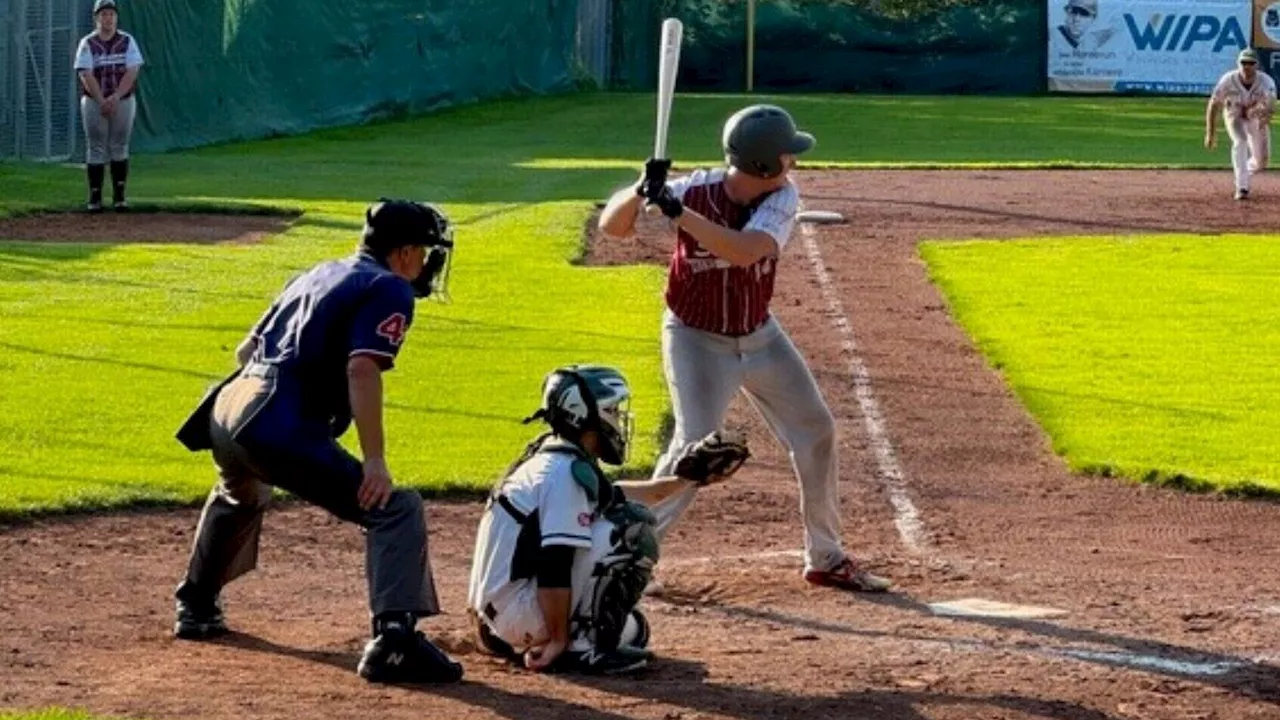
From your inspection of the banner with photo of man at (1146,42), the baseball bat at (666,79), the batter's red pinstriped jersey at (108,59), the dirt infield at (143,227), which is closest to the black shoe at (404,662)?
the baseball bat at (666,79)

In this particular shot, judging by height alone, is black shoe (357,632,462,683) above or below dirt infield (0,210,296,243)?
above

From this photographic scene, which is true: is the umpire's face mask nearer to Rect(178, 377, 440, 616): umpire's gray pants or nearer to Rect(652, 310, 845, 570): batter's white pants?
Rect(178, 377, 440, 616): umpire's gray pants

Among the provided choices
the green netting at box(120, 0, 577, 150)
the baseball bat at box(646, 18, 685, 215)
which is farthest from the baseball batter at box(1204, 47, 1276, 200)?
the baseball bat at box(646, 18, 685, 215)

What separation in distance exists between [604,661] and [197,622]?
1.51 m

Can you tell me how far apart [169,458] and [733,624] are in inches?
170

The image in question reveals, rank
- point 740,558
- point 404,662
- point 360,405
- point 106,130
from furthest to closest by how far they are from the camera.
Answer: point 106,130 → point 740,558 → point 404,662 → point 360,405

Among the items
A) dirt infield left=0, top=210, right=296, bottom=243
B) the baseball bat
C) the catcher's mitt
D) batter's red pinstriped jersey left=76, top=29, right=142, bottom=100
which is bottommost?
dirt infield left=0, top=210, right=296, bottom=243

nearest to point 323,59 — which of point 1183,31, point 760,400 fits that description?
point 1183,31

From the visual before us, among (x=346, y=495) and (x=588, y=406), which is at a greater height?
(x=588, y=406)

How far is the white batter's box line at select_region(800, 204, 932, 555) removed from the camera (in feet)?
35.4

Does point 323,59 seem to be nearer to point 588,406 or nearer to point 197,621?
point 197,621

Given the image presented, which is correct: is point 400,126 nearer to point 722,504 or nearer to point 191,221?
point 191,221

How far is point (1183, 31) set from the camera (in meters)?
53.5

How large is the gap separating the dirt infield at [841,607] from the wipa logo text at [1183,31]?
1590 inches
